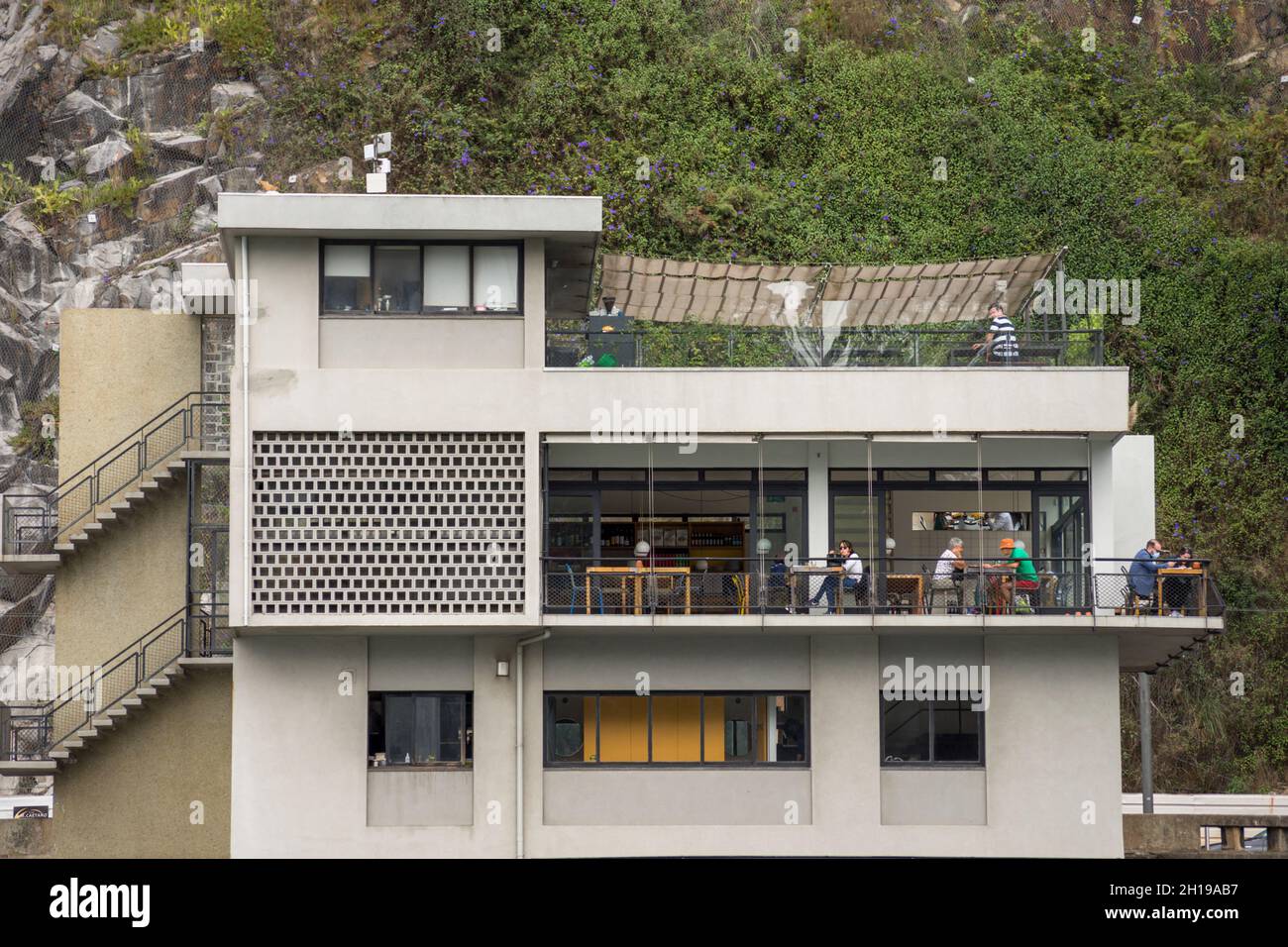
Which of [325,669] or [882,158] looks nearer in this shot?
[325,669]

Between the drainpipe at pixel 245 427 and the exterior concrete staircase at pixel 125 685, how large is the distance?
3.09m

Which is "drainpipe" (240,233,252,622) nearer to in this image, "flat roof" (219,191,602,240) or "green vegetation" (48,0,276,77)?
"flat roof" (219,191,602,240)

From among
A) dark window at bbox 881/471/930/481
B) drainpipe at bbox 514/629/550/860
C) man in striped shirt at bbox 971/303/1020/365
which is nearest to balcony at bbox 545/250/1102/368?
man in striped shirt at bbox 971/303/1020/365

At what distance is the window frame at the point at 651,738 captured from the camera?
3447cm

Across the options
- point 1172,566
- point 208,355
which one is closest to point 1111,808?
point 1172,566

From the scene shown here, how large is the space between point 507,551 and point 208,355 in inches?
334

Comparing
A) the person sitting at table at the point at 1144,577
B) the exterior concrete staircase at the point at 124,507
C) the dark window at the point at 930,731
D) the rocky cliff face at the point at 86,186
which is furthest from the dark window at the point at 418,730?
the rocky cliff face at the point at 86,186

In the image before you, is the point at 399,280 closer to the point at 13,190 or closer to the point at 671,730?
the point at 671,730

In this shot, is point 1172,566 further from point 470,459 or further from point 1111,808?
point 470,459

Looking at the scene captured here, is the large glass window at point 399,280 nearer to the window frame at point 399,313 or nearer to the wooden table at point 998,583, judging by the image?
the window frame at point 399,313

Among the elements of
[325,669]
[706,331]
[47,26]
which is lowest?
[325,669]

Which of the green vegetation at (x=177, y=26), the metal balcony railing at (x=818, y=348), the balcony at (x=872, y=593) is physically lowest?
the balcony at (x=872, y=593)
